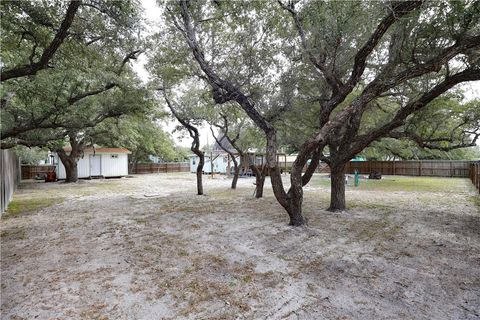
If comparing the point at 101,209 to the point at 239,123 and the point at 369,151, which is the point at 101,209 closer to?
the point at 239,123

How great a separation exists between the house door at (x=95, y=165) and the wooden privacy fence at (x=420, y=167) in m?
20.4

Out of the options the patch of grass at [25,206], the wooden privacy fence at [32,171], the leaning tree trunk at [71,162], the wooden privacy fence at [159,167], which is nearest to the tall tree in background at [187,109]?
the patch of grass at [25,206]

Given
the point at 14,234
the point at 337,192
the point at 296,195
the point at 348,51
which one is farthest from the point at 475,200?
the point at 14,234

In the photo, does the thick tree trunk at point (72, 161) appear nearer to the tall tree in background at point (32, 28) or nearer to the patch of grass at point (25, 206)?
the patch of grass at point (25, 206)

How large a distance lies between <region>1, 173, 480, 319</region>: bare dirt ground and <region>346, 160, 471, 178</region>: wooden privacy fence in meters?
16.0

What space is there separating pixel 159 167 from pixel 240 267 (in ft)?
84.7

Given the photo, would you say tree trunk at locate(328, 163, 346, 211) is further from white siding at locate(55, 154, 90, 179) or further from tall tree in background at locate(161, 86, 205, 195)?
white siding at locate(55, 154, 90, 179)

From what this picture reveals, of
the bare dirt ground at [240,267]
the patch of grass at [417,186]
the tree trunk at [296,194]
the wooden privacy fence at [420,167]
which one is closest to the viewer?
the bare dirt ground at [240,267]

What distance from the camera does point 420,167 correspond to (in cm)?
2103

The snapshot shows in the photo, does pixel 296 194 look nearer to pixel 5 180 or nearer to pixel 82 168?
pixel 5 180

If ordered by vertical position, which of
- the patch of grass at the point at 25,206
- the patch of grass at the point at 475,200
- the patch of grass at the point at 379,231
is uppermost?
the patch of grass at the point at 25,206

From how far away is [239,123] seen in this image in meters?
11.9

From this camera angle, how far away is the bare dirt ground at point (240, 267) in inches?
104

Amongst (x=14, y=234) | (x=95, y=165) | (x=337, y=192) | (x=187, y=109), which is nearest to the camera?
(x=14, y=234)
